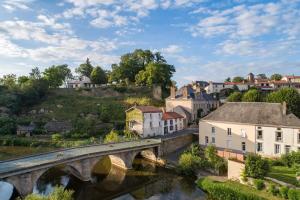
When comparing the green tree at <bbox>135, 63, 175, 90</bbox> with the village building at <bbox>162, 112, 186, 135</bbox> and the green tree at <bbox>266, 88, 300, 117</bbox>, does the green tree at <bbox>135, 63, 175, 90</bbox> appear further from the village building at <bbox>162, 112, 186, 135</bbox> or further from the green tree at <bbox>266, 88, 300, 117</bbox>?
the green tree at <bbox>266, 88, 300, 117</bbox>

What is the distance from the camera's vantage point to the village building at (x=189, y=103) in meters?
53.2

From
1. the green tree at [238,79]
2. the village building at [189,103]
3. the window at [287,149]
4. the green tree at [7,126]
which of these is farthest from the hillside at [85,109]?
the green tree at [238,79]

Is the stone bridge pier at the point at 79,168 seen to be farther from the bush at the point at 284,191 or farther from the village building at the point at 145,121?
the bush at the point at 284,191

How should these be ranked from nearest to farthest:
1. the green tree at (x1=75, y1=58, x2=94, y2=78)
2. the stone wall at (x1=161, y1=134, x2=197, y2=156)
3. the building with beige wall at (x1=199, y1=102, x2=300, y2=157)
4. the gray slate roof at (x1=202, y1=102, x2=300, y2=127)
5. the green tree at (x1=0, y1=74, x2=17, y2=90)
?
the building with beige wall at (x1=199, y1=102, x2=300, y2=157), the gray slate roof at (x1=202, y1=102, x2=300, y2=127), the stone wall at (x1=161, y1=134, x2=197, y2=156), the green tree at (x1=0, y1=74, x2=17, y2=90), the green tree at (x1=75, y1=58, x2=94, y2=78)

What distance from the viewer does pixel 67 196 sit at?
1877 centimetres

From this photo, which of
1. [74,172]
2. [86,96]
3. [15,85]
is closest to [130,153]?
[74,172]

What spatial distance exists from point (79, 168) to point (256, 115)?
23112 mm

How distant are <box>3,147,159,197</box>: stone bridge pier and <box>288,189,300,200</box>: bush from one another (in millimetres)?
18218

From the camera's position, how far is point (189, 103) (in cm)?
5366

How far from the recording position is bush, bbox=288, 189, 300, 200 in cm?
2025

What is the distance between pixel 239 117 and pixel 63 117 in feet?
127

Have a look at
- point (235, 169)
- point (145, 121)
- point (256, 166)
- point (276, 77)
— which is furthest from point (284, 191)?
point (276, 77)

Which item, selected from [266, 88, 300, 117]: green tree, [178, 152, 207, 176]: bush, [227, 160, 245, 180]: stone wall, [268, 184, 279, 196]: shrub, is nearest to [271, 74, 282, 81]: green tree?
[266, 88, 300, 117]: green tree

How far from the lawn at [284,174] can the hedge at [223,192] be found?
412 centimetres
